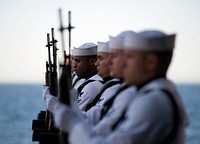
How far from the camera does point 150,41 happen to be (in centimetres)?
402

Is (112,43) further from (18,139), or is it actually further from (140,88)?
(18,139)

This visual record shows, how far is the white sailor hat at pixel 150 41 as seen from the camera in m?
4.00

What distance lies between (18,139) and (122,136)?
171 feet

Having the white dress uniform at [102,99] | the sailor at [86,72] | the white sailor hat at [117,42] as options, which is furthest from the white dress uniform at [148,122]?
the sailor at [86,72]

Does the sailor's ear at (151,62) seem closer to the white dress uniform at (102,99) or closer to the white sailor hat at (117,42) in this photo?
the white sailor hat at (117,42)

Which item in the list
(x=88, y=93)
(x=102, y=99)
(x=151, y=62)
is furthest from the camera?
(x=88, y=93)

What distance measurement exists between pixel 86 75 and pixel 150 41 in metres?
4.24

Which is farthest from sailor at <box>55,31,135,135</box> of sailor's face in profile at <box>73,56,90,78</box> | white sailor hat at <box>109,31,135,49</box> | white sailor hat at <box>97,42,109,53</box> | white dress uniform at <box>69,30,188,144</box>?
sailor's face in profile at <box>73,56,90,78</box>

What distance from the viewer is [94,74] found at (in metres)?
8.23

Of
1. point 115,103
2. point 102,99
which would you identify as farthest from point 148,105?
point 102,99

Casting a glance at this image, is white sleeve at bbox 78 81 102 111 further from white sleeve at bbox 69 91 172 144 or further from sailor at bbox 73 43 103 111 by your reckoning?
white sleeve at bbox 69 91 172 144

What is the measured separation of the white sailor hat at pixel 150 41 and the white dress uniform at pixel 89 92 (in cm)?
338

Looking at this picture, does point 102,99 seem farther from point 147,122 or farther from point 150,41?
point 147,122

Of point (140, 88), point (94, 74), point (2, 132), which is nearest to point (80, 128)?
point (140, 88)
